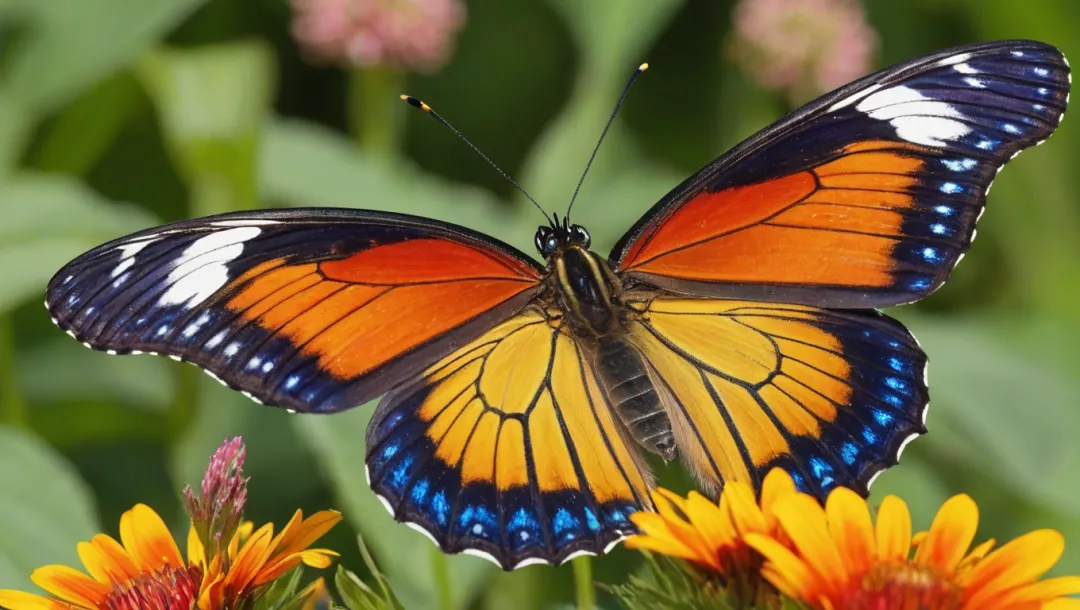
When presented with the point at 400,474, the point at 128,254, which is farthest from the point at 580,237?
the point at 128,254

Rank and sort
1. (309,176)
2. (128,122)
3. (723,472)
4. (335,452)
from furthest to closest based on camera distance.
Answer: (128,122) → (309,176) → (335,452) → (723,472)

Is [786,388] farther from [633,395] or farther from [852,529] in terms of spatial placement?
[852,529]

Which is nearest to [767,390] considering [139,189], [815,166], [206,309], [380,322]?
[815,166]

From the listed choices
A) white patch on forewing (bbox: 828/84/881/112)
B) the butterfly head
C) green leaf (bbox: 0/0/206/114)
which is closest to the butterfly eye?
the butterfly head

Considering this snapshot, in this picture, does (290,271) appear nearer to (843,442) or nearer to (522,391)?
(522,391)

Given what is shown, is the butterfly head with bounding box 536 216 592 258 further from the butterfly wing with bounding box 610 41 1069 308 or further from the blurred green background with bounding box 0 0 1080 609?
the blurred green background with bounding box 0 0 1080 609

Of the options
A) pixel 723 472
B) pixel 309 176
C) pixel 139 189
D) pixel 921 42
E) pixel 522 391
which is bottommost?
pixel 723 472
